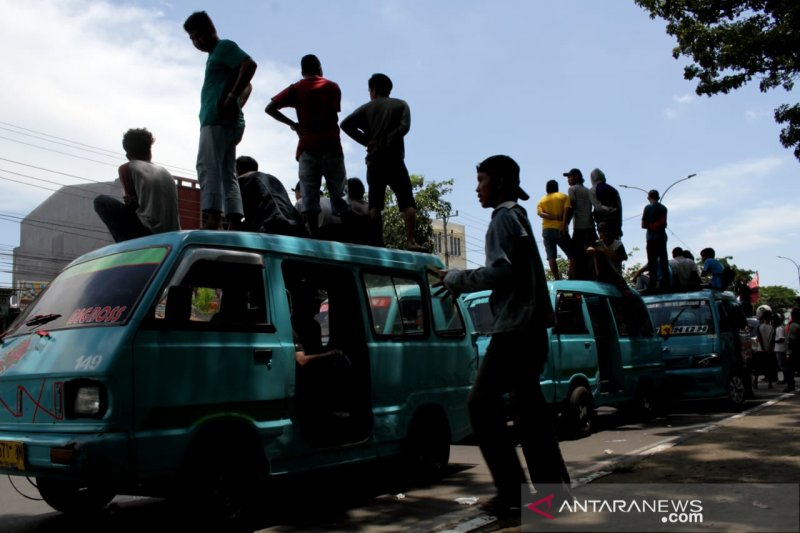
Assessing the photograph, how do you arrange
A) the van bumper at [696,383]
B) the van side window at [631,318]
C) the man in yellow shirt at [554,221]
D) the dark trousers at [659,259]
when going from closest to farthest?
the van side window at [631,318] → the van bumper at [696,383] → the man in yellow shirt at [554,221] → the dark trousers at [659,259]

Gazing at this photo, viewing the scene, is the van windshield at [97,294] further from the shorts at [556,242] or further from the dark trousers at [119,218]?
the shorts at [556,242]

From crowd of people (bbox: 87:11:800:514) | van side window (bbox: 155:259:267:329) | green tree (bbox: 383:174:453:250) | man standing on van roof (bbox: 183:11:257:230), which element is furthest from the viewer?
green tree (bbox: 383:174:453:250)

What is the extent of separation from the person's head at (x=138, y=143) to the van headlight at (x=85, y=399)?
291 cm

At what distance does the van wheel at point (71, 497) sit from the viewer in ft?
17.7

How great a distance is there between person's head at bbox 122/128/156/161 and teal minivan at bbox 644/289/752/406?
30.4 ft

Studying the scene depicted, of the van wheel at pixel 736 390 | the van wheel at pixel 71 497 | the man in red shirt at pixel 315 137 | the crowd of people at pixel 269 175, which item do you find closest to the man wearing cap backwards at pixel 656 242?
the van wheel at pixel 736 390

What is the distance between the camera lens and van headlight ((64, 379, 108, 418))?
4.30m

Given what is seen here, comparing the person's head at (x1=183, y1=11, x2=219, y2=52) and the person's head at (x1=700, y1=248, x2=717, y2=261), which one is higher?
the person's head at (x1=183, y1=11, x2=219, y2=52)

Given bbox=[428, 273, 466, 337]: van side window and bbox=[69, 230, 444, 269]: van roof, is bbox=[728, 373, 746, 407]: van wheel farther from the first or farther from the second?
bbox=[69, 230, 444, 269]: van roof

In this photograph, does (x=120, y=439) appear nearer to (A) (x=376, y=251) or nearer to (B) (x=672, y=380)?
(A) (x=376, y=251)

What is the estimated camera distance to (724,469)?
6238 millimetres

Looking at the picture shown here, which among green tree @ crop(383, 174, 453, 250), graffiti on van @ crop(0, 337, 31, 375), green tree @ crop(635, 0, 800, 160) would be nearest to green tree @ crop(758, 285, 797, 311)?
green tree @ crop(383, 174, 453, 250)

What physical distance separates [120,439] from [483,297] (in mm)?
5951

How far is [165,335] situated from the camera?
15.2 ft
